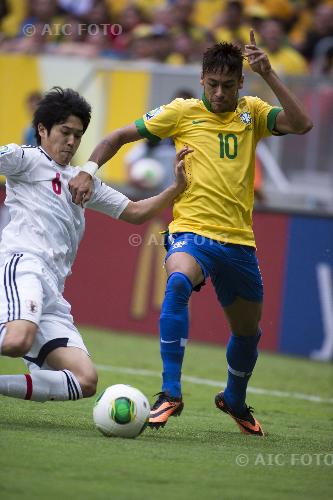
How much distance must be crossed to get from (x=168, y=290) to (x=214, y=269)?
0.41 m

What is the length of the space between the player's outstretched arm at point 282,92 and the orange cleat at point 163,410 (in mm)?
1853

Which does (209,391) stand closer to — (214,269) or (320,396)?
(320,396)

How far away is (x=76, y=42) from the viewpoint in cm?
1576

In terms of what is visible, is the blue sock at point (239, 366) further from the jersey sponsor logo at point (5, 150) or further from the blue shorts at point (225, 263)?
the jersey sponsor logo at point (5, 150)

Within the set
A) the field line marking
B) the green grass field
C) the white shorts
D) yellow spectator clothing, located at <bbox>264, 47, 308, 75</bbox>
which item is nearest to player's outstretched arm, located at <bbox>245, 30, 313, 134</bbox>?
the white shorts

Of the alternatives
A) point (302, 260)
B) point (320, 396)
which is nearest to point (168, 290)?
point (320, 396)

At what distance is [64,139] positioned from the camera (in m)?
6.57

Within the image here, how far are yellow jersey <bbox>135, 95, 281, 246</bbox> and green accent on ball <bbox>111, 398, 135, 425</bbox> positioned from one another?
1320mm

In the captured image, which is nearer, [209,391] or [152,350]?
[209,391]

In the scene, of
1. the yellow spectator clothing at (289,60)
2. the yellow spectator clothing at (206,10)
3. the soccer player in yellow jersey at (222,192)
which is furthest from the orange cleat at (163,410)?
the yellow spectator clothing at (206,10)

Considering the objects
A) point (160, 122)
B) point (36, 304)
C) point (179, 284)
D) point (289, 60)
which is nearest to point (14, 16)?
point (289, 60)

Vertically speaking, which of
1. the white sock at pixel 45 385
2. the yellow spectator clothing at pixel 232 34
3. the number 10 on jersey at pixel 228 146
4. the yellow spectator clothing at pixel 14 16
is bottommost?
the white sock at pixel 45 385

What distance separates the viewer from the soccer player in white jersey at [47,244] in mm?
6191

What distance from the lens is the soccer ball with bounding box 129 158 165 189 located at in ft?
44.8
